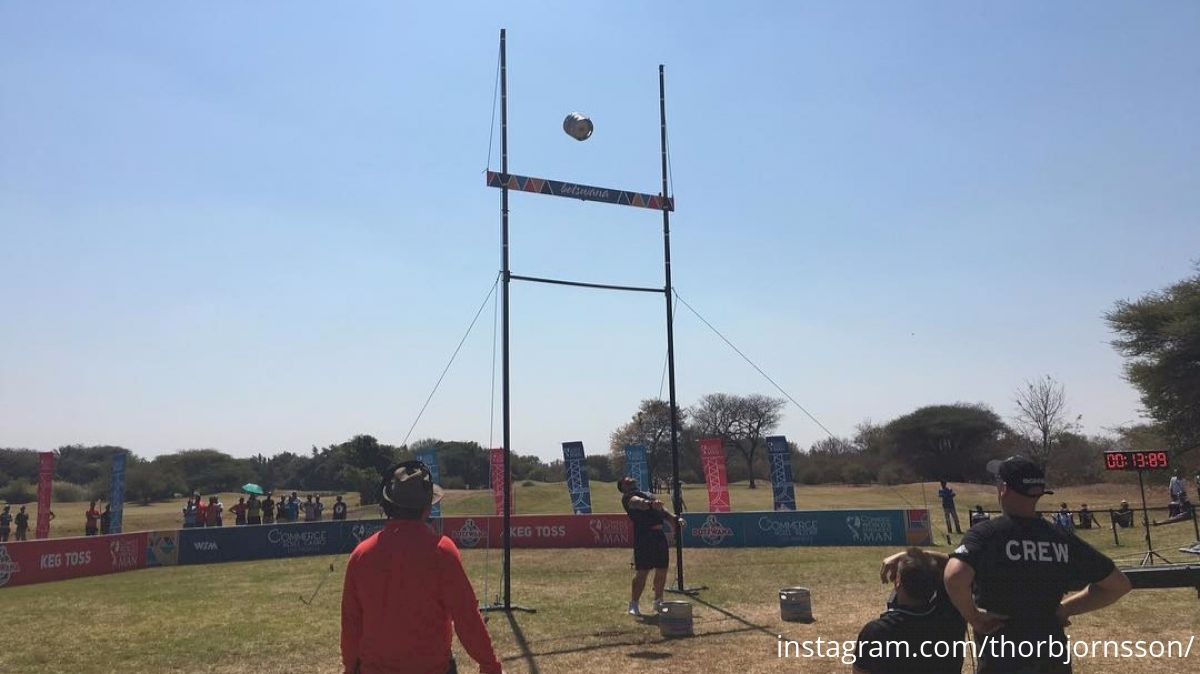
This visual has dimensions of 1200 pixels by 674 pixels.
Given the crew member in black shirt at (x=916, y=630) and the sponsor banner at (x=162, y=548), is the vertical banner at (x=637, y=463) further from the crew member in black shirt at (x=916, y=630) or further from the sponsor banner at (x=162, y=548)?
the crew member in black shirt at (x=916, y=630)

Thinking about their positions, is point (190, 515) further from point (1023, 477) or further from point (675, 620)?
point (1023, 477)

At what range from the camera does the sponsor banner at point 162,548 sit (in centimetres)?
2305

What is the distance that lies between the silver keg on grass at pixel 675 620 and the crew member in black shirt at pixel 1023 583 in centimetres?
605

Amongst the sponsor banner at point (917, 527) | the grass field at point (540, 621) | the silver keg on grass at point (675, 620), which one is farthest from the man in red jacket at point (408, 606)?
the sponsor banner at point (917, 527)

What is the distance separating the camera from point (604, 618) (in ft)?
34.8

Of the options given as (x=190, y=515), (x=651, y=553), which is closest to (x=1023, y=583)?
(x=651, y=553)

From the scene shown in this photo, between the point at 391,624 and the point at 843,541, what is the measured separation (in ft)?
69.4

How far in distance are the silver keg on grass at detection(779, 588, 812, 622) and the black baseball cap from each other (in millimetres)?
6716

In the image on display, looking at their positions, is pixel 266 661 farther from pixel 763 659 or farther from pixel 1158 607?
pixel 1158 607

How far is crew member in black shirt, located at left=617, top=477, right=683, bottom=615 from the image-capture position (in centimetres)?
1062

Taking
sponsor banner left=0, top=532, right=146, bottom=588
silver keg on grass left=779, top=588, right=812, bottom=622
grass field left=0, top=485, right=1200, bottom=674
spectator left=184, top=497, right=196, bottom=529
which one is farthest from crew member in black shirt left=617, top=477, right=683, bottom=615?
spectator left=184, top=497, right=196, bottom=529

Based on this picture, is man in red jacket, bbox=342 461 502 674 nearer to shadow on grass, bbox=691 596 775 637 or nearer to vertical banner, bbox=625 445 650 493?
shadow on grass, bbox=691 596 775 637

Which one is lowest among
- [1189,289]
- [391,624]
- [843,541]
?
[843,541]

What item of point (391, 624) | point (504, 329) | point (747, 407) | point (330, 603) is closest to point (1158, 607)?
point (504, 329)
